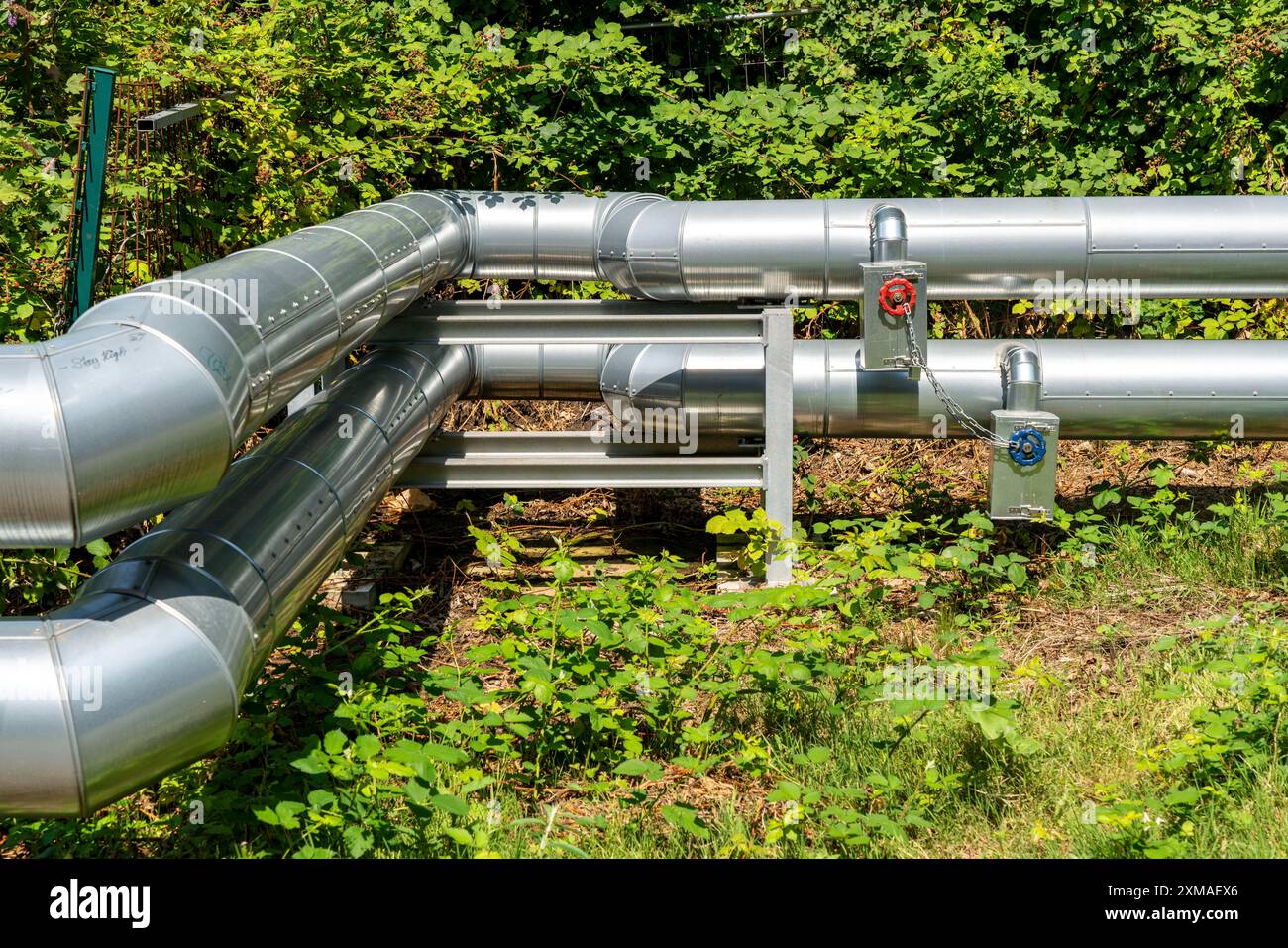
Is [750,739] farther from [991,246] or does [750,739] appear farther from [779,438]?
[991,246]

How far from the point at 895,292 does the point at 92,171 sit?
336cm

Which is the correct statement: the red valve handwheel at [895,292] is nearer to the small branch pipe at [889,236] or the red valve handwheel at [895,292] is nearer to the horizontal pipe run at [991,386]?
the small branch pipe at [889,236]

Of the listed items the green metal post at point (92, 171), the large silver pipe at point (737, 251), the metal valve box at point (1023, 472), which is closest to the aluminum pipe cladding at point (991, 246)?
the large silver pipe at point (737, 251)

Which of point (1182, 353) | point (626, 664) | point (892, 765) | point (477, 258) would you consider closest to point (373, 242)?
point (477, 258)

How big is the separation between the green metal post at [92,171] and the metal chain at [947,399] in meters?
3.40

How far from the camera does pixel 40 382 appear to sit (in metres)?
2.60

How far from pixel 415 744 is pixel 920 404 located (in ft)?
10.7

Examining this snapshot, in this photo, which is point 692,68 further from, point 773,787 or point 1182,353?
point 773,787

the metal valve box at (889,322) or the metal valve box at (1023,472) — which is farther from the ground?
the metal valve box at (889,322)

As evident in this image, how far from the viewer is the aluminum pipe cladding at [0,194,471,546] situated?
2572mm

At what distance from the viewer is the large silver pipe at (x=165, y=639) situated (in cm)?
268

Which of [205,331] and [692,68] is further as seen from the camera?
[692,68]

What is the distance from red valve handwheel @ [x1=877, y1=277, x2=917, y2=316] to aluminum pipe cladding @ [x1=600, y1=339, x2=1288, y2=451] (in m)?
0.40

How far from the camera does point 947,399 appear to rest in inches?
232
